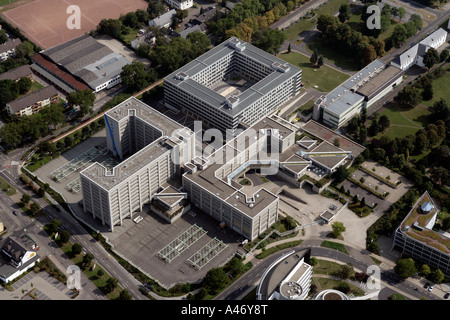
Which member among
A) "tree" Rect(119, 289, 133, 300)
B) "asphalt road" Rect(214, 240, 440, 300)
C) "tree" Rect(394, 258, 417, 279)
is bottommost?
"asphalt road" Rect(214, 240, 440, 300)

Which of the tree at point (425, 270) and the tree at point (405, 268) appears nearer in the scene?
the tree at point (405, 268)

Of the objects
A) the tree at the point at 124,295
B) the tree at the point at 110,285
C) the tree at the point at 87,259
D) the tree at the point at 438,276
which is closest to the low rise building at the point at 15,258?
the tree at the point at 87,259

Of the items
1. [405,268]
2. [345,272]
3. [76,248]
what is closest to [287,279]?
[345,272]

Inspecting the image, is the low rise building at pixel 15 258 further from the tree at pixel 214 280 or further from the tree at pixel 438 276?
the tree at pixel 438 276

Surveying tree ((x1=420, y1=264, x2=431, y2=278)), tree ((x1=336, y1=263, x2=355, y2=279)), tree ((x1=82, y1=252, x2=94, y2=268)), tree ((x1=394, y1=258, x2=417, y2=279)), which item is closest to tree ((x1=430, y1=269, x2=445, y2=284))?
tree ((x1=420, y1=264, x2=431, y2=278))

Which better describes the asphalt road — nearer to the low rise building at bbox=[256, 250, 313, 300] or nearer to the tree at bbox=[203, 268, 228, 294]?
the tree at bbox=[203, 268, 228, 294]

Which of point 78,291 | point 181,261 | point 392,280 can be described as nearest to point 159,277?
point 181,261
